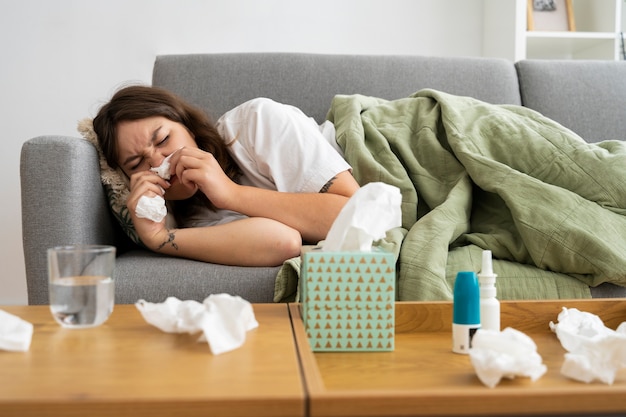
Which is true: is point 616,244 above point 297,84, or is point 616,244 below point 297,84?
below

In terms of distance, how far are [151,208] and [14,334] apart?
72 cm

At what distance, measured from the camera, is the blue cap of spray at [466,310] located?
84 cm

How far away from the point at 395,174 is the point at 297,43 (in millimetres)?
1159

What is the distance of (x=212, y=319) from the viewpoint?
2.57 feet

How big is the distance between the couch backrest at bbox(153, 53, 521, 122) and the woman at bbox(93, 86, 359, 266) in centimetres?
29

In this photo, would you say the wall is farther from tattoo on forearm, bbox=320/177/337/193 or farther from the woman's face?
tattoo on forearm, bbox=320/177/337/193

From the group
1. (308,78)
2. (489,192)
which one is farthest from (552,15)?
(489,192)

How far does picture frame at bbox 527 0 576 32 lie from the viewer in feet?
8.64

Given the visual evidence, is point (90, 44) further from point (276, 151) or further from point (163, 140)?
point (276, 151)

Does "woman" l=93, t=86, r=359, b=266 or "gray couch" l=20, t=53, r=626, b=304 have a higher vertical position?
"gray couch" l=20, t=53, r=626, b=304

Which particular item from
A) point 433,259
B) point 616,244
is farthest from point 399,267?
point 616,244

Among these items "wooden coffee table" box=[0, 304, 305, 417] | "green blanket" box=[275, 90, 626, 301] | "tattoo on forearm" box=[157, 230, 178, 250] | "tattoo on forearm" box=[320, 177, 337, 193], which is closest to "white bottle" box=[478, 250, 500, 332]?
"wooden coffee table" box=[0, 304, 305, 417]

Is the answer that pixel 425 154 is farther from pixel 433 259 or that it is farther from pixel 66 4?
pixel 66 4

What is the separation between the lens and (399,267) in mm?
1419
